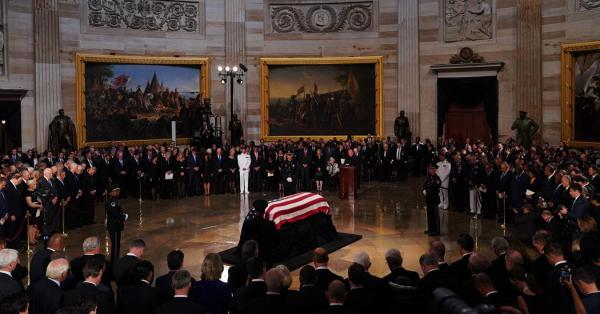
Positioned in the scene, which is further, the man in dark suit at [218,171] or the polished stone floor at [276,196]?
the man in dark suit at [218,171]

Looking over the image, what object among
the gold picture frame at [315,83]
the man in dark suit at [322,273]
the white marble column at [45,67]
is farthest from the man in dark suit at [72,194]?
the gold picture frame at [315,83]

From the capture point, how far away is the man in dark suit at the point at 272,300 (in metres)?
5.35

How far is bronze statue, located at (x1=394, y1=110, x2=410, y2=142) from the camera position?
79.9 ft

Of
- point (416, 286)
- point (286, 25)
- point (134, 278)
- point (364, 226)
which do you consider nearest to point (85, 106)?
point (286, 25)

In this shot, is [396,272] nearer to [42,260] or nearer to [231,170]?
[42,260]

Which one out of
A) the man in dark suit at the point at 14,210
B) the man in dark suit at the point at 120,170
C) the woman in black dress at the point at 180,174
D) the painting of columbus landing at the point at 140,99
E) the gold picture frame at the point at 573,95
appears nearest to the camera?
the man in dark suit at the point at 14,210

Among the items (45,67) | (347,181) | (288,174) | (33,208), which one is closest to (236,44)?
(45,67)

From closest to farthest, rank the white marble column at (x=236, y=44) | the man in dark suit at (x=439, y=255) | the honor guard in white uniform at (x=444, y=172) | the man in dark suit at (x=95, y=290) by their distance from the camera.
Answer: the man in dark suit at (x=95, y=290) < the man in dark suit at (x=439, y=255) < the honor guard in white uniform at (x=444, y=172) < the white marble column at (x=236, y=44)

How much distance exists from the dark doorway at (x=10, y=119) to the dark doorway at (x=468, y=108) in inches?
677

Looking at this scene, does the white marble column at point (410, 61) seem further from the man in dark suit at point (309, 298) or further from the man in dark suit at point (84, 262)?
the man in dark suit at point (309, 298)

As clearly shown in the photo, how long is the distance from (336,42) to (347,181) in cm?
1041

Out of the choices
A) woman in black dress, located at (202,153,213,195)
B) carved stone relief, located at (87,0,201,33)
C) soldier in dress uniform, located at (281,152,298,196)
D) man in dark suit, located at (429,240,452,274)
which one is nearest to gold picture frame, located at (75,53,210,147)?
carved stone relief, located at (87,0,201,33)

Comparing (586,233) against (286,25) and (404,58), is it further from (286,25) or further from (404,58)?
(286,25)

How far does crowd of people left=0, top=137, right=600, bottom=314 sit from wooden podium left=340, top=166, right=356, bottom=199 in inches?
66.6
